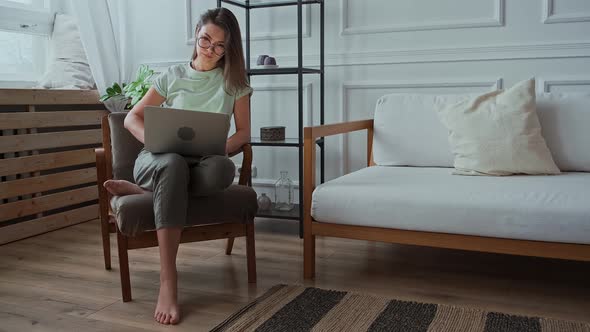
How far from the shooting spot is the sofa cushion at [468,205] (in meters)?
1.83

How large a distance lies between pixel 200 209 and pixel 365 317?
0.65 meters

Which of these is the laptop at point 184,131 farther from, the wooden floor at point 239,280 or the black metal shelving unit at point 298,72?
the black metal shelving unit at point 298,72

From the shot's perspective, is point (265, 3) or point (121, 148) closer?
point (121, 148)

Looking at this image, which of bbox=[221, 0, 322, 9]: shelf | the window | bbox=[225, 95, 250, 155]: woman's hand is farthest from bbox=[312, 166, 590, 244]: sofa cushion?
the window

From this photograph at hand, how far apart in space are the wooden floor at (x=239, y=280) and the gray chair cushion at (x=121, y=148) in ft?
1.36

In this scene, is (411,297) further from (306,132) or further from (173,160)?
(173,160)

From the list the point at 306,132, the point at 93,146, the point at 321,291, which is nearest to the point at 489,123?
the point at 306,132

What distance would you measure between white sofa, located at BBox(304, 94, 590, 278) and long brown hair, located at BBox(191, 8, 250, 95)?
35 cm

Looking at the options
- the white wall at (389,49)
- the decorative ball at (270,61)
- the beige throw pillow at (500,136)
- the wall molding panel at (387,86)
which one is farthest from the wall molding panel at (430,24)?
the beige throw pillow at (500,136)

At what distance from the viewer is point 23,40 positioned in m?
3.30

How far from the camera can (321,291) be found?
206cm

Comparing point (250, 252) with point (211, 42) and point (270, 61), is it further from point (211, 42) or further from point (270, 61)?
point (270, 61)

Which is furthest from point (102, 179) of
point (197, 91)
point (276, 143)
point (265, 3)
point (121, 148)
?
point (265, 3)

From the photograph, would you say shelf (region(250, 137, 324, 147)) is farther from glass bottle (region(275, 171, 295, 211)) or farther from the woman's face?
the woman's face
